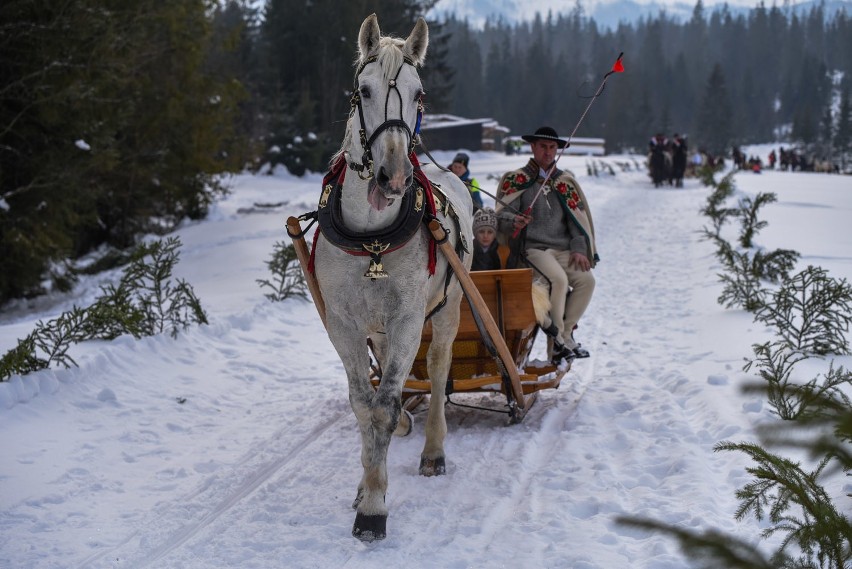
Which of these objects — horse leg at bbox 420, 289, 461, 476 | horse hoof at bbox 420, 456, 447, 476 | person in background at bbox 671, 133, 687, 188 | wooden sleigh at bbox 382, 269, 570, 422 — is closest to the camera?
horse hoof at bbox 420, 456, 447, 476

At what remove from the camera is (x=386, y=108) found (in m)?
4.10

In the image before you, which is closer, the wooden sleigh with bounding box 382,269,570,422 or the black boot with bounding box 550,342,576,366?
the wooden sleigh with bounding box 382,269,570,422

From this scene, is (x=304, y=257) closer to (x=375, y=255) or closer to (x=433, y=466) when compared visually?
(x=375, y=255)

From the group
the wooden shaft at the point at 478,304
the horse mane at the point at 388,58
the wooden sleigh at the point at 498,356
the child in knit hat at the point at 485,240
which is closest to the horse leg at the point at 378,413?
the wooden shaft at the point at 478,304

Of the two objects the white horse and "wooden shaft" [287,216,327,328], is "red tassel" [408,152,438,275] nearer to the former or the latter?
the white horse

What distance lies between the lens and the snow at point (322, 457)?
4285mm

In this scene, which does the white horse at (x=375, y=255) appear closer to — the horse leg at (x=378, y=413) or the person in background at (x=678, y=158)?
the horse leg at (x=378, y=413)

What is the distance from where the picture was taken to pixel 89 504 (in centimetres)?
488

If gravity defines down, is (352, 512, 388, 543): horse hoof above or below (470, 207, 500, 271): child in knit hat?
below

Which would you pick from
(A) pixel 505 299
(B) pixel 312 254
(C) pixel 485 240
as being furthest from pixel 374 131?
(C) pixel 485 240

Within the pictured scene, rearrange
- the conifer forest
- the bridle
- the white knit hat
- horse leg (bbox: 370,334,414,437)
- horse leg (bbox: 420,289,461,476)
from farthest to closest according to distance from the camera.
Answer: the conifer forest → the white knit hat → horse leg (bbox: 370,334,414,437) → horse leg (bbox: 420,289,461,476) → the bridle

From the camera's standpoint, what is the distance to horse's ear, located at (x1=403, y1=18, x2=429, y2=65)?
14.6 feet

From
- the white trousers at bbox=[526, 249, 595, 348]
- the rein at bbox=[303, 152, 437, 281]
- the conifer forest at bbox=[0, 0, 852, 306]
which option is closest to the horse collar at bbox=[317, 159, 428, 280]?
the rein at bbox=[303, 152, 437, 281]

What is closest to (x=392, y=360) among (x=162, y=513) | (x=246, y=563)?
(x=246, y=563)
